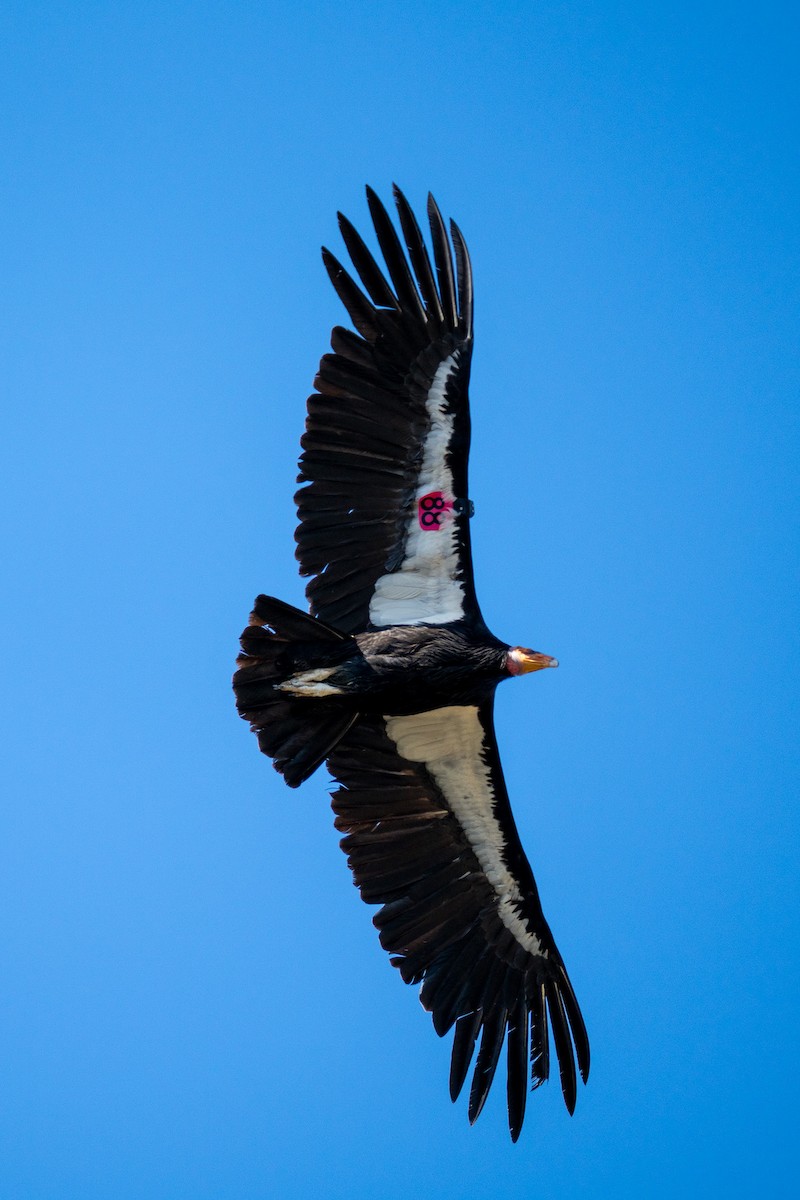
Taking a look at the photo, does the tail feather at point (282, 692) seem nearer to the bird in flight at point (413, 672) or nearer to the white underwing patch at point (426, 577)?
the bird in flight at point (413, 672)

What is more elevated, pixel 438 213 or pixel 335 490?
pixel 438 213

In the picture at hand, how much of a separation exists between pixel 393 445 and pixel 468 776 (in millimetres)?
2502

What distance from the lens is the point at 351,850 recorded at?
37.9 feet

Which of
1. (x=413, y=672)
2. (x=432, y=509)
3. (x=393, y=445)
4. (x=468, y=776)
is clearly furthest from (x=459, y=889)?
(x=393, y=445)

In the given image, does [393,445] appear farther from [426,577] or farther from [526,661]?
[526,661]

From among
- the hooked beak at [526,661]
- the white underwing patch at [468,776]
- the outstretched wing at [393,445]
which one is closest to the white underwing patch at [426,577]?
the outstretched wing at [393,445]

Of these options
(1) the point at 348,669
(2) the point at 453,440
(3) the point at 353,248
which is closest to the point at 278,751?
(1) the point at 348,669

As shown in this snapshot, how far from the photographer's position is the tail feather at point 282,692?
10.7 meters

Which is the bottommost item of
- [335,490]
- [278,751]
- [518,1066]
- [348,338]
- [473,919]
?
[518,1066]

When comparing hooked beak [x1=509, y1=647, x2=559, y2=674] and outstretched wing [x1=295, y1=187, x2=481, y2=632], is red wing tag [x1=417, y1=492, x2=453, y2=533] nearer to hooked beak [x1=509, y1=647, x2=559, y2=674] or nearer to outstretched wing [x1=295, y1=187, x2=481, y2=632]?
outstretched wing [x1=295, y1=187, x2=481, y2=632]

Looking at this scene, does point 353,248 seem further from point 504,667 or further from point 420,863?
point 420,863

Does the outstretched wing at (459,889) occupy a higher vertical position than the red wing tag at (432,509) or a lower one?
lower

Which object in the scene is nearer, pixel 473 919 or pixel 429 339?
pixel 429 339

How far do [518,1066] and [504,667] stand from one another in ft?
9.35
